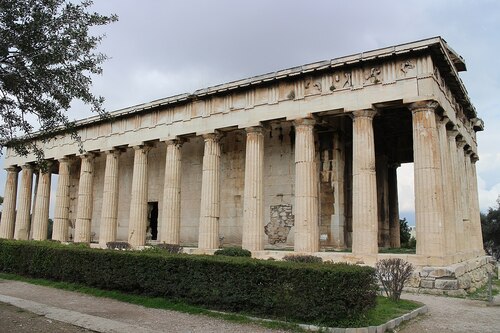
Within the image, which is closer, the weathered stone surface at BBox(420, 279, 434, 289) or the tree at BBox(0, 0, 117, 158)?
the tree at BBox(0, 0, 117, 158)

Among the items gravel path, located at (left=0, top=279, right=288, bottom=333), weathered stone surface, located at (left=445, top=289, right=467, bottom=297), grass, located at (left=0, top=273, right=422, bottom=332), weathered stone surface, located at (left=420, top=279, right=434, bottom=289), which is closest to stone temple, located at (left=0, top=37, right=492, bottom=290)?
weathered stone surface, located at (left=420, top=279, right=434, bottom=289)

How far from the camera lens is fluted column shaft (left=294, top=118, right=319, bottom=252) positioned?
18094 millimetres

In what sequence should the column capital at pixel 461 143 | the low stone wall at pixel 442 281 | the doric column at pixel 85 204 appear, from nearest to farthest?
the low stone wall at pixel 442 281 < the column capital at pixel 461 143 < the doric column at pixel 85 204

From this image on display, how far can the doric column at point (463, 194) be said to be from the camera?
20314 mm

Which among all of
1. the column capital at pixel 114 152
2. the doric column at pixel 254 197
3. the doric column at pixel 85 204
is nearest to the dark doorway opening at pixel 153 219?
the doric column at pixel 85 204

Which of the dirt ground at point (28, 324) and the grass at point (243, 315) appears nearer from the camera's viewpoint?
the dirt ground at point (28, 324)

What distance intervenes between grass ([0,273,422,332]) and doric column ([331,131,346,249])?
903 cm

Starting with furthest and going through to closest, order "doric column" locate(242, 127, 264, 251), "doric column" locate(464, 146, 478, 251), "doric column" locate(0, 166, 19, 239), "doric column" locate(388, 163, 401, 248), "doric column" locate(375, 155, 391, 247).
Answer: "doric column" locate(0, 166, 19, 239) → "doric column" locate(388, 163, 401, 248) → "doric column" locate(375, 155, 391, 247) → "doric column" locate(464, 146, 478, 251) → "doric column" locate(242, 127, 264, 251)

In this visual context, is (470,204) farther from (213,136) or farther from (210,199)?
(213,136)

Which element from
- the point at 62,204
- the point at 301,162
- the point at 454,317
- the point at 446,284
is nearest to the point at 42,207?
the point at 62,204

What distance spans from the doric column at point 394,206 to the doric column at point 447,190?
9092 mm

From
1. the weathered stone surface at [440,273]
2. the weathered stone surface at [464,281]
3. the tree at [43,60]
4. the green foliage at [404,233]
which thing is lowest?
the weathered stone surface at [464,281]

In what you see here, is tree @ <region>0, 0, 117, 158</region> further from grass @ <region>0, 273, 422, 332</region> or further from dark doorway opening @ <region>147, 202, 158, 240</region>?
dark doorway opening @ <region>147, 202, 158, 240</region>

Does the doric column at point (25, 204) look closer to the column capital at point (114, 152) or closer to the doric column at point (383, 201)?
the column capital at point (114, 152)
